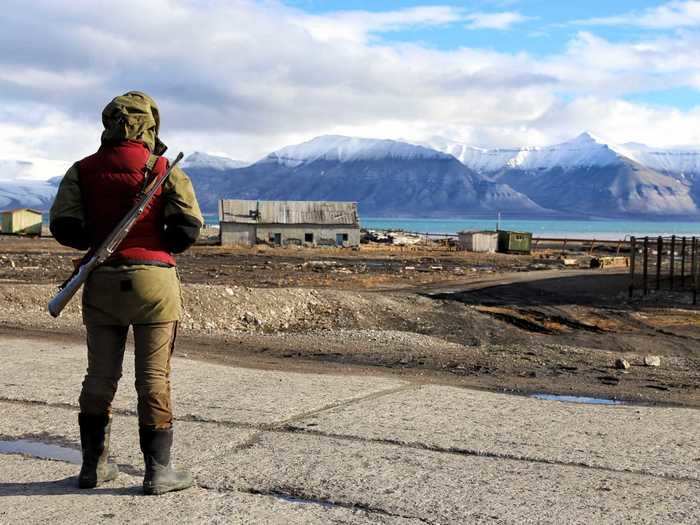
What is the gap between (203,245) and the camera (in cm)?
6462

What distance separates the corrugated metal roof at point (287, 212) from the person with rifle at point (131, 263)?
62.0 metres

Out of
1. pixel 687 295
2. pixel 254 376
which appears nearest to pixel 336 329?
pixel 254 376

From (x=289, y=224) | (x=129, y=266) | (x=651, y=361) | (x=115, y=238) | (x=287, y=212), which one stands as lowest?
(x=651, y=361)

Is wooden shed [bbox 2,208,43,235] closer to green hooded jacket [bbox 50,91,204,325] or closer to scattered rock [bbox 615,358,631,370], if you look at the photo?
scattered rock [bbox 615,358,631,370]

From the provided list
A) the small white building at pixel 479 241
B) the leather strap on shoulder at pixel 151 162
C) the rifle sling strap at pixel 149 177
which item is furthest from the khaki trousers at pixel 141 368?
the small white building at pixel 479 241

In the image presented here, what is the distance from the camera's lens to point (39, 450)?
18.0 ft

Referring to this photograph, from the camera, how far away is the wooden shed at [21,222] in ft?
238

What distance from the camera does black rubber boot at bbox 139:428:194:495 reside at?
179 inches

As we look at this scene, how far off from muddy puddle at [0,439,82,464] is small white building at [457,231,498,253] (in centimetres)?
6037

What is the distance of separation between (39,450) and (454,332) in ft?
39.5

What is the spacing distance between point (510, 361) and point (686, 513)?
7751mm

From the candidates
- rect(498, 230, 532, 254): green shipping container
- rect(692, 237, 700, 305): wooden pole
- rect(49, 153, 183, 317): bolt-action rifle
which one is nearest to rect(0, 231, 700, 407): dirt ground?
rect(692, 237, 700, 305): wooden pole

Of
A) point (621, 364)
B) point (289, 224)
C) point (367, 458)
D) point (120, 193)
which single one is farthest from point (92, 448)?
point (289, 224)

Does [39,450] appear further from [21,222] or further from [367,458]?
[21,222]
